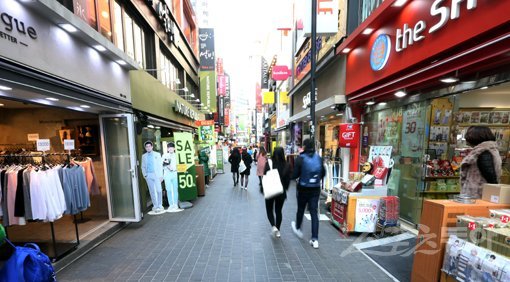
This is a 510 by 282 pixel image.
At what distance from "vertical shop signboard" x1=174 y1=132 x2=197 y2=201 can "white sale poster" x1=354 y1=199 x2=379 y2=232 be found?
16.4 feet

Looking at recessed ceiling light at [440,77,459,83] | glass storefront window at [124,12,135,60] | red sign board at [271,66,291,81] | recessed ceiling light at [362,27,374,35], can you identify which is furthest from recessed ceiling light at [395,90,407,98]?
red sign board at [271,66,291,81]

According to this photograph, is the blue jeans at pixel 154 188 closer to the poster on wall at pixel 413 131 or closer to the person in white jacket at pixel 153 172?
the person in white jacket at pixel 153 172

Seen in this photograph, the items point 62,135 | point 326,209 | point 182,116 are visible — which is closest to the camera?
point 62,135

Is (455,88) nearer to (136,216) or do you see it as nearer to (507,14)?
(507,14)

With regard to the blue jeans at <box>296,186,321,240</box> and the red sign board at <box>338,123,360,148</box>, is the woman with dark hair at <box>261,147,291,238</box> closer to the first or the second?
the blue jeans at <box>296,186,321,240</box>

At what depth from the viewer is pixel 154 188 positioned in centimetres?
625

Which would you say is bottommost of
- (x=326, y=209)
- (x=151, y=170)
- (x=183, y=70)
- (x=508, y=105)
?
(x=326, y=209)

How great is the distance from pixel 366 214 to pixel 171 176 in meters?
5.26

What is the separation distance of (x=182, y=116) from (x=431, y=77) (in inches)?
427

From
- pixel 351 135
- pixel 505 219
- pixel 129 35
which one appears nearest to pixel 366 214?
pixel 505 219

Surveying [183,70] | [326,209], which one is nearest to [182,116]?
[183,70]

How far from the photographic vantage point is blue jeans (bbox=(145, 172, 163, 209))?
6.17 meters

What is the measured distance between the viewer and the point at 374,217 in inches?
176

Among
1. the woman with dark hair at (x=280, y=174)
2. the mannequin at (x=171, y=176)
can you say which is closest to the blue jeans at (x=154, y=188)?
the mannequin at (x=171, y=176)
